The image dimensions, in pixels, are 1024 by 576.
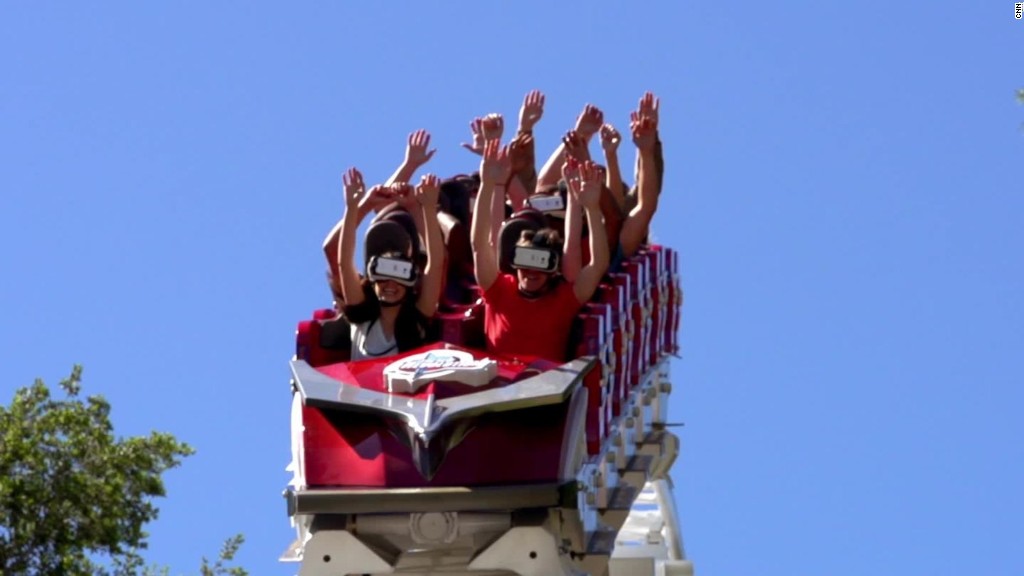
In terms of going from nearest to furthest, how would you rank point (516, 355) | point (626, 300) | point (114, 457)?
point (516, 355) < point (626, 300) < point (114, 457)

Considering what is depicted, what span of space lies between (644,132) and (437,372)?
4714 millimetres

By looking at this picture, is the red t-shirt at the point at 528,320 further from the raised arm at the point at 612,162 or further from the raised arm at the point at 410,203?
the raised arm at the point at 612,162

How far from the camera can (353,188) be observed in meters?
17.2

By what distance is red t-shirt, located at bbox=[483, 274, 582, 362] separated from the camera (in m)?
16.4

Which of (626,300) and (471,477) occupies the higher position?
(626,300)

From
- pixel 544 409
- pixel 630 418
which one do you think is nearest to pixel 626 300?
pixel 630 418

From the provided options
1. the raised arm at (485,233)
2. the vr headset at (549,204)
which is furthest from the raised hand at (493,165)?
the vr headset at (549,204)

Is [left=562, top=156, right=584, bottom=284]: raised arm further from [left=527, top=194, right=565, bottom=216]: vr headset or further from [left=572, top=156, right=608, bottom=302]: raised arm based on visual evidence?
[left=527, top=194, right=565, bottom=216]: vr headset

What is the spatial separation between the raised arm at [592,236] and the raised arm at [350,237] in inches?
53.5

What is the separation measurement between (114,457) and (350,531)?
6.14 meters

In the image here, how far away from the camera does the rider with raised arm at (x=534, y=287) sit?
16.4 meters

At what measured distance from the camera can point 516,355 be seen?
1608 cm

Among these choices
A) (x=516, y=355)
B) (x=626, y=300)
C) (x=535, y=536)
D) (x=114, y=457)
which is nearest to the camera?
(x=535, y=536)

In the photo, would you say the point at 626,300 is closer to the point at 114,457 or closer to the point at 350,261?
the point at 350,261
